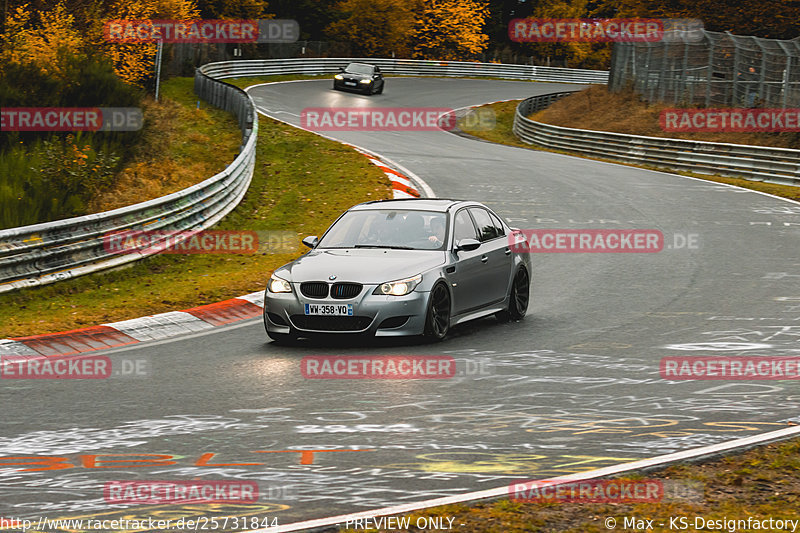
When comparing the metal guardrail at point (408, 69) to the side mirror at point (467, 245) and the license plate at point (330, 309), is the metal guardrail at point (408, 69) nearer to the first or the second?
the side mirror at point (467, 245)

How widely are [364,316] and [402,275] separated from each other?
1.95 feet

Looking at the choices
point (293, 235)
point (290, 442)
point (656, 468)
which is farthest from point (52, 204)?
point (656, 468)

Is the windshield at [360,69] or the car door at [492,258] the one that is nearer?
the car door at [492,258]

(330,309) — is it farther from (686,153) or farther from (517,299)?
(686,153)

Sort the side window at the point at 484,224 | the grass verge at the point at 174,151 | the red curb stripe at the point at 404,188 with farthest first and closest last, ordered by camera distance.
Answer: the red curb stripe at the point at 404,188, the grass verge at the point at 174,151, the side window at the point at 484,224

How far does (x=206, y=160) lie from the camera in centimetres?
2797

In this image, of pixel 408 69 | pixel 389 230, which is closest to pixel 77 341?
pixel 389 230

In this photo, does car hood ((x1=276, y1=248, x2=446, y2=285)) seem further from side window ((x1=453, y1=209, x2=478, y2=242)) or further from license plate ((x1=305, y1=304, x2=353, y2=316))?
side window ((x1=453, y1=209, x2=478, y2=242))

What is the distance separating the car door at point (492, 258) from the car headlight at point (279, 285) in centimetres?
232

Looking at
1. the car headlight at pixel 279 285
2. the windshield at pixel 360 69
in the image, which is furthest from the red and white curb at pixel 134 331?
the windshield at pixel 360 69

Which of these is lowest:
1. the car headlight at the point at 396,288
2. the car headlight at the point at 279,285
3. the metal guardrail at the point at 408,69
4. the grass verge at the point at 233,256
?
the grass verge at the point at 233,256

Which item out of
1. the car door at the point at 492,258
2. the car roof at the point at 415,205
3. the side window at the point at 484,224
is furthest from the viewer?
the side window at the point at 484,224

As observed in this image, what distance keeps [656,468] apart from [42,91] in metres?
23.7

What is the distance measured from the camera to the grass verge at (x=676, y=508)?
5379 mm
